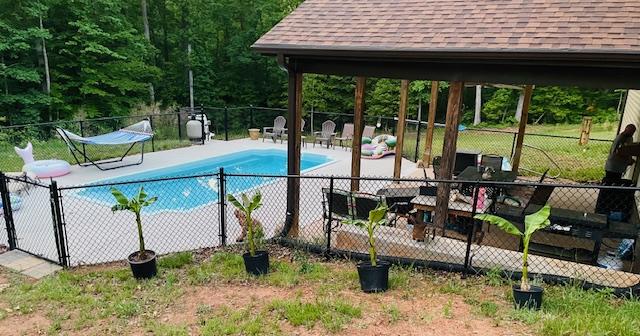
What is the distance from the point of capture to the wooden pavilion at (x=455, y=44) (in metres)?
4.32

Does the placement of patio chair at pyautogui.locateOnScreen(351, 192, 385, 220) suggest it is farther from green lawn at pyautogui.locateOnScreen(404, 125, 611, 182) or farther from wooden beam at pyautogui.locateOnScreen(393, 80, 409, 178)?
green lawn at pyautogui.locateOnScreen(404, 125, 611, 182)

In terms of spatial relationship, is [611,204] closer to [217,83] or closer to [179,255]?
[179,255]

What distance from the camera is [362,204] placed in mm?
5484

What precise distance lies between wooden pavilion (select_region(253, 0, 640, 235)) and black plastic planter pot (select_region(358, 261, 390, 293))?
1.75m

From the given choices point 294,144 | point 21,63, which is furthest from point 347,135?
point 21,63

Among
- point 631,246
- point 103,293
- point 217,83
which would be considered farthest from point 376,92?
point 103,293

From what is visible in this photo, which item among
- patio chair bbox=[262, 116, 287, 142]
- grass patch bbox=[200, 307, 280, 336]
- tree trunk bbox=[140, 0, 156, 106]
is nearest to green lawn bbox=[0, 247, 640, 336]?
grass patch bbox=[200, 307, 280, 336]

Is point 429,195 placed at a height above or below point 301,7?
below

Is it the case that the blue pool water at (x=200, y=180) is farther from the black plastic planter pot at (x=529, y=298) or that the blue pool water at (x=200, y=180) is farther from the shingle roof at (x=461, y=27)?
the black plastic planter pot at (x=529, y=298)

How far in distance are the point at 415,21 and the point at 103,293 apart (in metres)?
4.99

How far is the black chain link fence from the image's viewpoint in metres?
4.58

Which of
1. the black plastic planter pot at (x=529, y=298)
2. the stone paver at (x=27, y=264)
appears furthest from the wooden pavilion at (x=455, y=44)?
the stone paver at (x=27, y=264)

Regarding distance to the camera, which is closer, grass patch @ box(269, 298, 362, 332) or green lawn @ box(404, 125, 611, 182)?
grass patch @ box(269, 298, 362, 332)

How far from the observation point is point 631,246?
5211 millimetres
